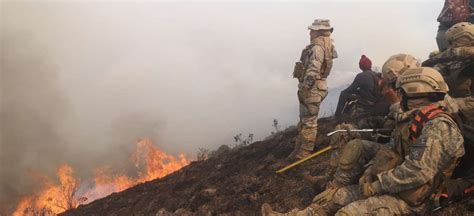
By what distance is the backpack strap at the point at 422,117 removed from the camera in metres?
3.68

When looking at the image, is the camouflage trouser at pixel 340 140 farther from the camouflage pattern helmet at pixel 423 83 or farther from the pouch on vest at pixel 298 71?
the pouch on vest at pixel 298 71

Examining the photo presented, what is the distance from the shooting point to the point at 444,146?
3572 mm

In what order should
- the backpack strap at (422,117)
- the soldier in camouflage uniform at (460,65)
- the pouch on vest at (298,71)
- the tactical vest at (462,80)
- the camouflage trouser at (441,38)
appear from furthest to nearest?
the pouch on vest at (298,71), the camouflage trouser at (441,38), the tactical vest at (462,80), the soldier in camouflage uniform at (460,65), the backpack strap at (422,117)

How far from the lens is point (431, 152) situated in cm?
356

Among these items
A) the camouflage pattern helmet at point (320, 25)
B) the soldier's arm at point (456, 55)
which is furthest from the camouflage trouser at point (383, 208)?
the camouflage pattern helmet at point (320, 25)

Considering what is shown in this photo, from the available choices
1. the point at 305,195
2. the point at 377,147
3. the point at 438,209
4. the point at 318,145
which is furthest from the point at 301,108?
the point at 438,209

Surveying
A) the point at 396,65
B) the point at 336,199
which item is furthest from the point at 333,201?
the point at 396,65

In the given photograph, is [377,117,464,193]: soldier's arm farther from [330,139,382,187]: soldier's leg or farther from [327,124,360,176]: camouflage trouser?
[327,124,360,176]: camouflage trouser

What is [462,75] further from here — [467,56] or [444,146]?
[444,146]

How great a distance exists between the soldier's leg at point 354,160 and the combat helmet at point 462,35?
2.93 meters

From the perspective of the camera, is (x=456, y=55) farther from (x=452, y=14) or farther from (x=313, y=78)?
(x=452, y=14)

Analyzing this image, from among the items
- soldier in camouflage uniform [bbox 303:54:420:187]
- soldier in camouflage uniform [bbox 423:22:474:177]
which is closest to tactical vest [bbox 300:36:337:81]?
soldier in camouflage uniform [bbox 423:22:474:177]

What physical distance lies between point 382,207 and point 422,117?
90 cm

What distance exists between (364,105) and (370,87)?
55 centimetres
